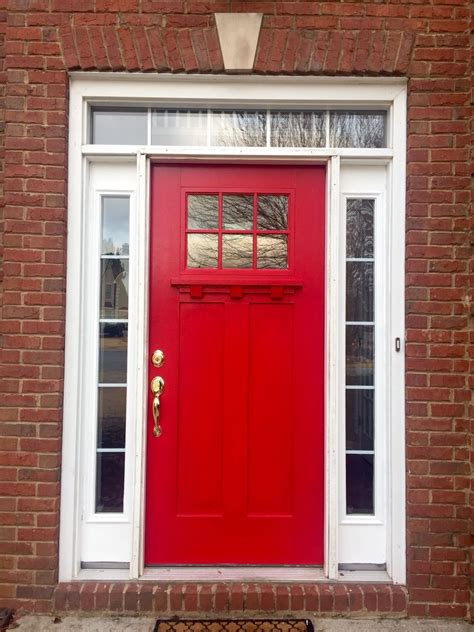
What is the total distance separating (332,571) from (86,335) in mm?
2019

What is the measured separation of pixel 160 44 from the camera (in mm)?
2688

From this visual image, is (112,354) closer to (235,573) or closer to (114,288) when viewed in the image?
(114,288)

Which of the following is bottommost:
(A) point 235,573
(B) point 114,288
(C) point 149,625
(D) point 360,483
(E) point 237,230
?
(C) point 149,625

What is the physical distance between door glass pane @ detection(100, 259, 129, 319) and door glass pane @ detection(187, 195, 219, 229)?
1.62 ft

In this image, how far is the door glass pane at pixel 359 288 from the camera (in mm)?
2891

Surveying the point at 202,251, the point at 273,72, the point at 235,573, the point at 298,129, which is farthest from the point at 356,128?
the point at 235,573

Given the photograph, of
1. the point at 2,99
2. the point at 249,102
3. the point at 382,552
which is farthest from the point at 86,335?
the point at 382,552

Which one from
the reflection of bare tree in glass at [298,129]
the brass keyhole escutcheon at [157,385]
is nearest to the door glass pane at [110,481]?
the brass keyhole escutcheon at [157,385]

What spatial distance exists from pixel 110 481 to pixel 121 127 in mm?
2183

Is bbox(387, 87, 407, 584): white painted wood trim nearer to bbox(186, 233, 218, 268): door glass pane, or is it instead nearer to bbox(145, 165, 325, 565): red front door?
bbox(145, 165, 325, 565): red front door

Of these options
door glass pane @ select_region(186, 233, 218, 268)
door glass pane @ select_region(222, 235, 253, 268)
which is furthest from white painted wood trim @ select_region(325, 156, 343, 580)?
door glass pane @ select_region(186, 233, 218, 268)

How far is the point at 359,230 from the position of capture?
290 cm

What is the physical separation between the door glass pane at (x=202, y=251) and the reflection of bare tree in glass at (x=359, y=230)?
0.84 metres

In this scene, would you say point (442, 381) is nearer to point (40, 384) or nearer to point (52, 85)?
point (40, 384)
